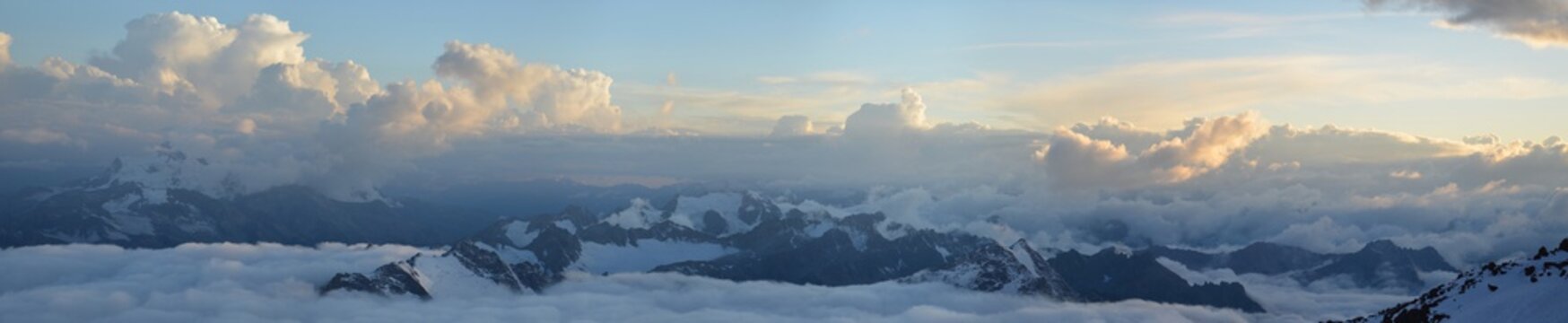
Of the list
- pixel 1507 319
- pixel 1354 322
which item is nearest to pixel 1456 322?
pixel 1507 319

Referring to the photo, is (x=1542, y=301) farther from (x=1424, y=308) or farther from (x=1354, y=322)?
(x=1354, y=322)

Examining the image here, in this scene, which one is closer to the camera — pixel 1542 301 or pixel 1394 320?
pixel 1542 301

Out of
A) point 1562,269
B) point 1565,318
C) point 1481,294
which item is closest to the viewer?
point 1565,318

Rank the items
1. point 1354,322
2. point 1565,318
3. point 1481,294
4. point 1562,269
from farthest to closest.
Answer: point 1354,322 → point 1481,294 → point 1562,269 → point 1565,318

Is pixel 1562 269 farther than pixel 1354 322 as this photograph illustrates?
No

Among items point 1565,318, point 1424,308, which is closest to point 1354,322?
point 1424,308

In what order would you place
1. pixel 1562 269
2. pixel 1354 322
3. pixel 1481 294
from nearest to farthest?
pixel 1562 269 → pixel 1481 294 → pixel 1354 322
